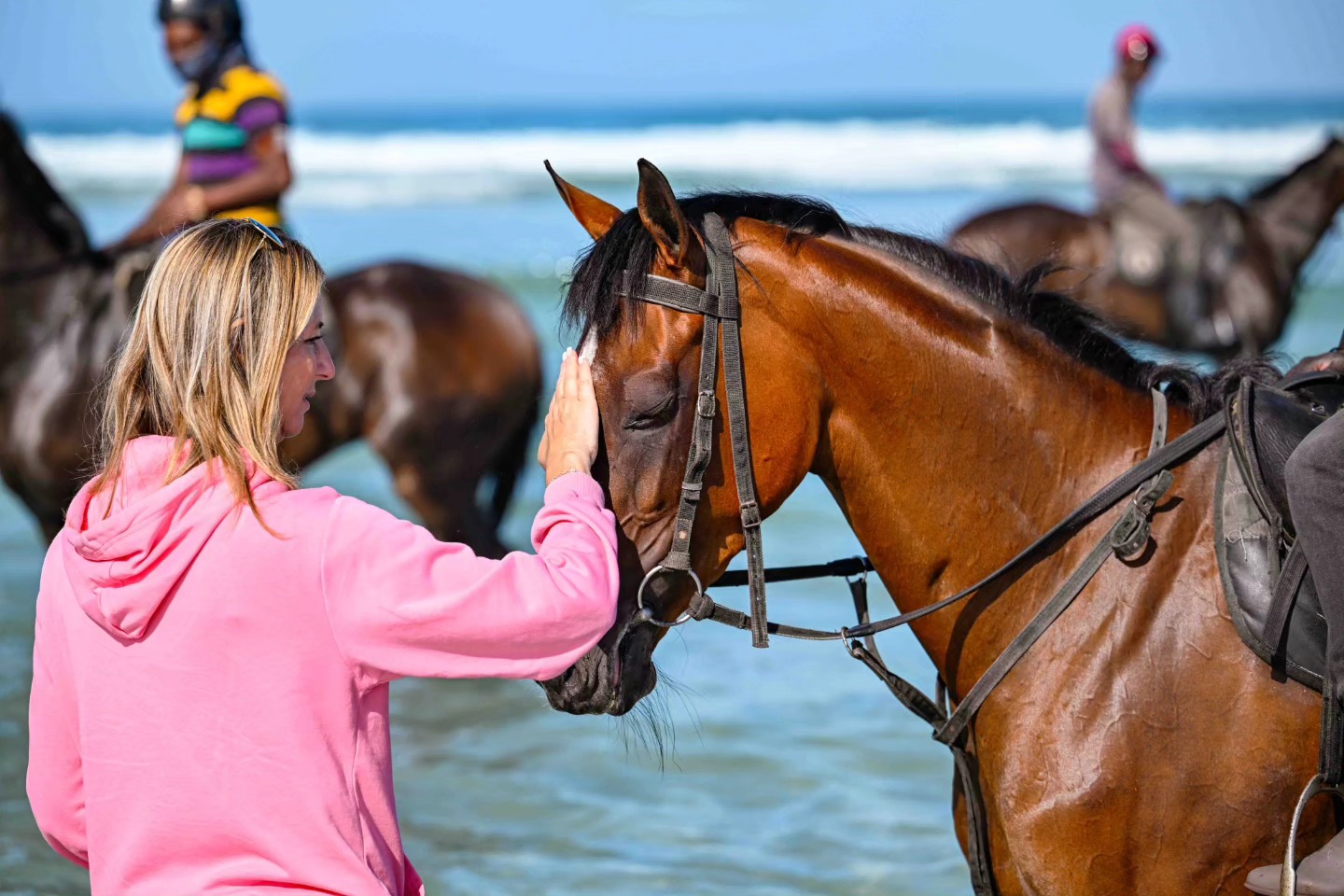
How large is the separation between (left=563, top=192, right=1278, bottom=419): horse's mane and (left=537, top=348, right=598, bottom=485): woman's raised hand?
11 centimetres

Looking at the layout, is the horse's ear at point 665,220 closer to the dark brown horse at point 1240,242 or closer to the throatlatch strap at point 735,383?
the throatlatch strap at point 735,383

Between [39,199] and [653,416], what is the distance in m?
4.64

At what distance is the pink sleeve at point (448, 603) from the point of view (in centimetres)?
153

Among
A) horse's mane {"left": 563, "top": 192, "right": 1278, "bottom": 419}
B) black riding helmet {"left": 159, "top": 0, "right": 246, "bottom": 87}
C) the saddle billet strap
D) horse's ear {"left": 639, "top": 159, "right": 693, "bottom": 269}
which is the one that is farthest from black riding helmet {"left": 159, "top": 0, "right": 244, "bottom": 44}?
the saddle billet strap

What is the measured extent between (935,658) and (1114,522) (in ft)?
1.23

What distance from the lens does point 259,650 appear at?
154 centimetres

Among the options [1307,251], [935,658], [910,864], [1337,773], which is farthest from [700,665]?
[1307,251]

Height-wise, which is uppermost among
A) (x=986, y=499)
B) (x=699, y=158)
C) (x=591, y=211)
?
(x=591, y=211)

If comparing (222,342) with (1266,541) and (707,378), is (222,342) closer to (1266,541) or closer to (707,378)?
(707,378)

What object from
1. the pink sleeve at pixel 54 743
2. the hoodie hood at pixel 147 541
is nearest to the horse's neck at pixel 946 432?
the hoodie hood at pixel 147 541

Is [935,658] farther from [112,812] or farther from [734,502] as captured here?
[112,812]

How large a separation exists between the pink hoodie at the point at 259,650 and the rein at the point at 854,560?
1.31 feet

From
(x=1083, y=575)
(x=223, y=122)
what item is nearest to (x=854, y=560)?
(x=1083, y=575)

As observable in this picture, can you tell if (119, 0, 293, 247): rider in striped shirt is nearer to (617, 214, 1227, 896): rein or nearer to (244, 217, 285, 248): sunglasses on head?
(617, 214, 1227, 896): rein
